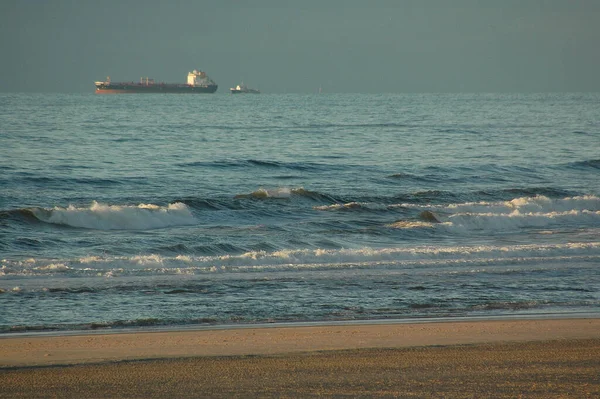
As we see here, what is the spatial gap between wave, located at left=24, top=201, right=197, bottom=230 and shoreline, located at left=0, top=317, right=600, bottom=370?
998cm

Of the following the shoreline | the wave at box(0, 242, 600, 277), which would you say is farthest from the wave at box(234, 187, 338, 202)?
the shoreline

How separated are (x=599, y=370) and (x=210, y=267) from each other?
24.4ft

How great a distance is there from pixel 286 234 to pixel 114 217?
454cm

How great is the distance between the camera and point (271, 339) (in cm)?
739

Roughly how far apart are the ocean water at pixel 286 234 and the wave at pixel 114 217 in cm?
5

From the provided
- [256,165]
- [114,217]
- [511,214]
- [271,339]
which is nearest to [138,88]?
[256,165]

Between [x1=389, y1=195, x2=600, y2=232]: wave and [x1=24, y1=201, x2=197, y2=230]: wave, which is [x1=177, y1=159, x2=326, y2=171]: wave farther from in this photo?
[x1=24, y1=201, x2=197, y2=230]: wave

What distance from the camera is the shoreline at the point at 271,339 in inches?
264

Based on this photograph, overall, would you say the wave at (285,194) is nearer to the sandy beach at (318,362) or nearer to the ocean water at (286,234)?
the ocean water at (286,234)

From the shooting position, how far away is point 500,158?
35156 millimetres

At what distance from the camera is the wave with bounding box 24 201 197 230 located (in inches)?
686

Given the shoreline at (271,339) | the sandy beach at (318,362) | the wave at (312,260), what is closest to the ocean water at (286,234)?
the wave at (312,260)

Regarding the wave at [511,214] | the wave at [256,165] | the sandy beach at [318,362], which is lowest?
the wave at [256,165]

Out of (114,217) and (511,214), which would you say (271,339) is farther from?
(511,214)
